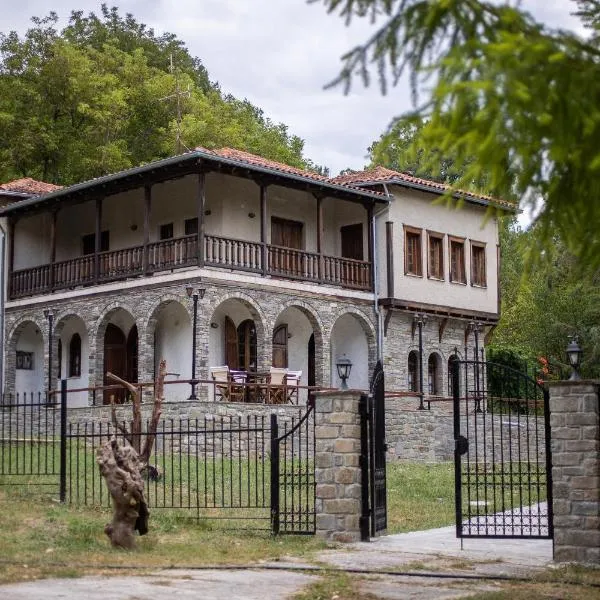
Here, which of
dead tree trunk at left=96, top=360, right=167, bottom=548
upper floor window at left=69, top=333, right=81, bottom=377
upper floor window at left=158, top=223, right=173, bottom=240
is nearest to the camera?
dead tree trunk at left=96, top=360, right=167, bottom=548

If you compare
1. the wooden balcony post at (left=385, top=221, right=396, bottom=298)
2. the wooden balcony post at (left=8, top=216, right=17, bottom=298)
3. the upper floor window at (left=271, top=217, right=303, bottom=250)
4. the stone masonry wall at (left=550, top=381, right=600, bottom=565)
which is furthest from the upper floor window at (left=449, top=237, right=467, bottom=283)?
the stone masonry wall at (left=550, top=381, right=600, bottom=565)

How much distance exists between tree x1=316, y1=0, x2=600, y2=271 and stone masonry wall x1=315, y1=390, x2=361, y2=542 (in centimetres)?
620

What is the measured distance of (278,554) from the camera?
11.7m

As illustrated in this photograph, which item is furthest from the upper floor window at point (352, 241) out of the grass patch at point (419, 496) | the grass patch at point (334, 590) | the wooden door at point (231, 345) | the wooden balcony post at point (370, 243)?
the grass patch at point (334, 590)

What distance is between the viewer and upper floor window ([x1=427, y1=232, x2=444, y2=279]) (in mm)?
29969

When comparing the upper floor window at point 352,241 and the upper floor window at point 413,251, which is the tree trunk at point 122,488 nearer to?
the upper floor window at point 352,241

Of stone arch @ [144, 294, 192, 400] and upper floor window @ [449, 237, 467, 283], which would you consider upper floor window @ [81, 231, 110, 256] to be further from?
upper floor window @ [449, 237, 467, 283]

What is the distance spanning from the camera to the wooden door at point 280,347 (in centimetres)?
2806

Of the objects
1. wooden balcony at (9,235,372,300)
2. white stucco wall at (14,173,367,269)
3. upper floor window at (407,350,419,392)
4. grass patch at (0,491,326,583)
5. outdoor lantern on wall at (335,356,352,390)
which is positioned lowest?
grass patch at (0,491,326,583)

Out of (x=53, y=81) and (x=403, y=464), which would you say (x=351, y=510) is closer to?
(x=403, y=464)

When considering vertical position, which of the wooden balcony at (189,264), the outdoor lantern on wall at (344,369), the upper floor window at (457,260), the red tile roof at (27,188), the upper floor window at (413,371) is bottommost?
the outdoor lantern on wall at (344,369)

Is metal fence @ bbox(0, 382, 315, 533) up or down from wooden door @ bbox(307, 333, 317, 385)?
down

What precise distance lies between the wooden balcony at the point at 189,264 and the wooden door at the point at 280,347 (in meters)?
1.80

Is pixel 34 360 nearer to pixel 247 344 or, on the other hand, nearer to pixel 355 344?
pixel 247 344
